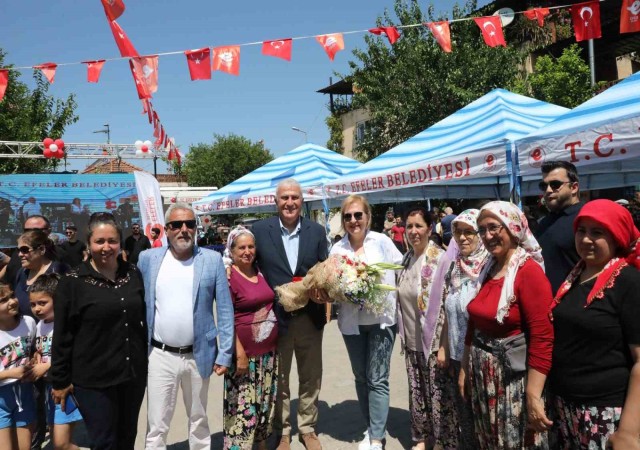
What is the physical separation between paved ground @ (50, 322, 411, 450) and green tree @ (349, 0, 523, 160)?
11874 mm

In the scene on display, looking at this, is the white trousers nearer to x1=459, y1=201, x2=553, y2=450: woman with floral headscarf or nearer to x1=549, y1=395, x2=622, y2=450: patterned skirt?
x1=459, y1=201, x2=553, y2=450: woman with floral headscarf

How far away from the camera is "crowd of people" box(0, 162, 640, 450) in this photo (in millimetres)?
2189

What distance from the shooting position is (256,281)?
3.68m

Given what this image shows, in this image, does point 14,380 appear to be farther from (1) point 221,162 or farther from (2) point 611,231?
(1) point 221,162

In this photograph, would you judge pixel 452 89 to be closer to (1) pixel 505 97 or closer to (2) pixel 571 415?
(1) pixel 505 97

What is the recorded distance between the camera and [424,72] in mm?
15859

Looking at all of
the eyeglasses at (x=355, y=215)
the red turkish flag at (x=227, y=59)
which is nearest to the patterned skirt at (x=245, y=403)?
the eyeglasses at (x=355, y=215)

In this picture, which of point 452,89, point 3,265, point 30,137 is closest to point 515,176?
point 3,265

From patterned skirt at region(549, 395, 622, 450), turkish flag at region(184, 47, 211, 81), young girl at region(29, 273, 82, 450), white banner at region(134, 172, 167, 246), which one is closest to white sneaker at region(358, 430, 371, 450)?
patterned skirt at region(549, 395, 622, 450)

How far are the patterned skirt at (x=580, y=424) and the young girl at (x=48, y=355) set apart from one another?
3.00 meters

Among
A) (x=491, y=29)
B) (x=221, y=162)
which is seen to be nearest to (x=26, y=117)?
(x=491, y=29)

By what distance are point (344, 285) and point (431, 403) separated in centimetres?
116

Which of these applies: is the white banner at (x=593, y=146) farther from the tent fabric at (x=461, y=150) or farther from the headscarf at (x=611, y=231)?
the headscarf at (x=611, y=231)

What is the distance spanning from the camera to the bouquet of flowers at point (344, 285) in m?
3.39
